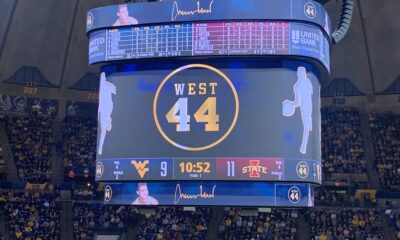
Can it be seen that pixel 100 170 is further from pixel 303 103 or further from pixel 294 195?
pixel 303 103

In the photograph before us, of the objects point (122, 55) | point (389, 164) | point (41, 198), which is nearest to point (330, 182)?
point (389, 164)

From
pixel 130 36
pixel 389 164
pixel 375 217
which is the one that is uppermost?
pixel 130 36

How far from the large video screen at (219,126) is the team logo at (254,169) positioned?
4 centimetres

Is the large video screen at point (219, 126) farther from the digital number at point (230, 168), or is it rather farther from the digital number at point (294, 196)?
the digital number at point (294, 196)

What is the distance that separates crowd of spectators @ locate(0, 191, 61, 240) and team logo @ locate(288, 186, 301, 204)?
18.5 meters

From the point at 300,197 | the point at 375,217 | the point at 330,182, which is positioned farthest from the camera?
the point at 330,182

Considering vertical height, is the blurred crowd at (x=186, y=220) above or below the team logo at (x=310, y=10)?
below

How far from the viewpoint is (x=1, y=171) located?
159 ft

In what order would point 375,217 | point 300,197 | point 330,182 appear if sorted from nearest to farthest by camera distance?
point 300,197 < point 375,217 < point 330,182

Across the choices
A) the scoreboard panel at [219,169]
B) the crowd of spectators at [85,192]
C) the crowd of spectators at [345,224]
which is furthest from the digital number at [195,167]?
the crowd of spectators at [85,192]

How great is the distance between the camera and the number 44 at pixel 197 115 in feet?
99.7

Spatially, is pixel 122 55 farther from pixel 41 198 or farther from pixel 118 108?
pixel 41 198

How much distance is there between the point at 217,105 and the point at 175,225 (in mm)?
14185

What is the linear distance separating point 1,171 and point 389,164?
26.1 meters
